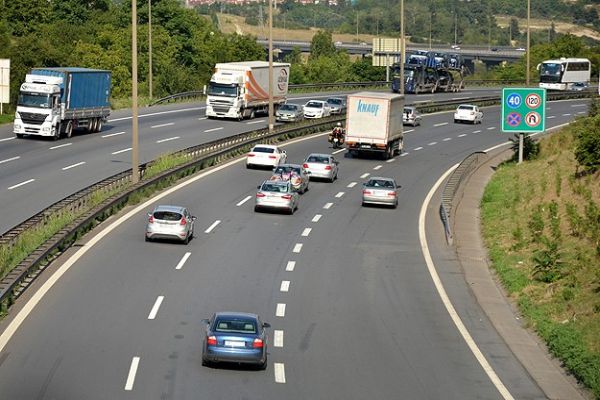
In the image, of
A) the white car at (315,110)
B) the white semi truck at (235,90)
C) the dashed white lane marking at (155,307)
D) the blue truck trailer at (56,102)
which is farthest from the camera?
the white car at (315,110)

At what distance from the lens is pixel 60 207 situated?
4488cm

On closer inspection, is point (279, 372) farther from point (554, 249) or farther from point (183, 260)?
point (554, 249)

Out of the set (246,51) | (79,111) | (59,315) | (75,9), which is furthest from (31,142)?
(75,9)

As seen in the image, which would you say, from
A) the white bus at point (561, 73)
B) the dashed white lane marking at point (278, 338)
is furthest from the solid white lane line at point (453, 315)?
the white bus at point (561, 73)

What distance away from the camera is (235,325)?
94.9 ft

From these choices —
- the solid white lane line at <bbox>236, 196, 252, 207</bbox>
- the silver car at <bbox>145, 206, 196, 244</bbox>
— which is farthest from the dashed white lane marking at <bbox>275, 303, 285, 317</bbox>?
the solid white lane line at <bbox>236, 196, 252, 207</bbox>

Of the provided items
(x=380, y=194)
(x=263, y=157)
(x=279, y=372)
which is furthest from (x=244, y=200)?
(x=279, y=372)

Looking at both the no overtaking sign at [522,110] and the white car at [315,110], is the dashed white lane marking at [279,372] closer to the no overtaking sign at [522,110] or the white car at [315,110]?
the no overtaking sign at [522,110]

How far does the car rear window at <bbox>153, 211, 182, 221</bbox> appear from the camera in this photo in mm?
43062

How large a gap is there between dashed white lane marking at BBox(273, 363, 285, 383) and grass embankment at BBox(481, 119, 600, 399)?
769 cm

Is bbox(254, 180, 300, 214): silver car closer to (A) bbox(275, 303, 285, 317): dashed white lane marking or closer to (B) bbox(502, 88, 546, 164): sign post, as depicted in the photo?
(A) bbox(275, 303, 285, 317): dashed white lane marking

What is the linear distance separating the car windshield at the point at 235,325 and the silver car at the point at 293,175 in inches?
1028

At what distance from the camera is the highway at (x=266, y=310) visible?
2838 cm

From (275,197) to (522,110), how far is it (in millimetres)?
19947
